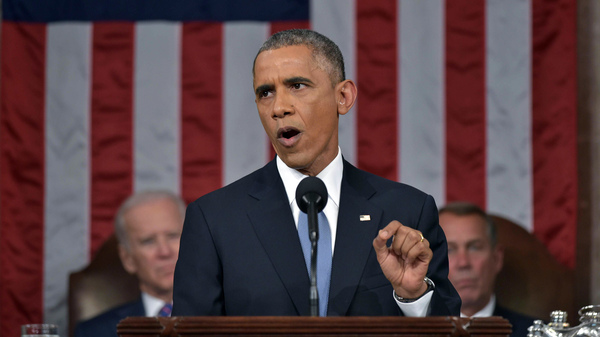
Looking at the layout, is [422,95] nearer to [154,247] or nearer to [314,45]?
[154,247]

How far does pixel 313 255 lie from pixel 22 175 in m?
3.53

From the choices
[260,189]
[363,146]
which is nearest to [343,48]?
[363,146]

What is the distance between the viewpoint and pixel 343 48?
5066mm

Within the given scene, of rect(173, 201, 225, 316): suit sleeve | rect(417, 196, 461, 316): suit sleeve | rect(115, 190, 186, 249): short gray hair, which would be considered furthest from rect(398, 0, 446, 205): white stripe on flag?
rect(173, 201, 225, 316): suit sleeve

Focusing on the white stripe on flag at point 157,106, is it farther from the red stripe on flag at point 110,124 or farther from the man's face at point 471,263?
the man's face at point 471,263

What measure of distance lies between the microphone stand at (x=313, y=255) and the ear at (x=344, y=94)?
0.60 metres

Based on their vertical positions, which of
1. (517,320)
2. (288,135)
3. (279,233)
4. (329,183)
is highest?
(288,135)

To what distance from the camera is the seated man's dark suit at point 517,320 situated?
14.7 feet

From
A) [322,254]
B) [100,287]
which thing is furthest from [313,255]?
[100,287]

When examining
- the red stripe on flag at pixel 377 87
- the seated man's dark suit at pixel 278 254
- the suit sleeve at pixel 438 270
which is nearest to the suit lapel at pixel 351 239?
the seated man's dark suit at pixel 278 254

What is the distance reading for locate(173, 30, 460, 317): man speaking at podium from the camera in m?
2.13

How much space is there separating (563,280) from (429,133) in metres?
1.17

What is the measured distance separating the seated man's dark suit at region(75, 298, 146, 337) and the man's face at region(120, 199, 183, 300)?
120 millimetres

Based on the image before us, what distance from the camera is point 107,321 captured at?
460 centimetres
